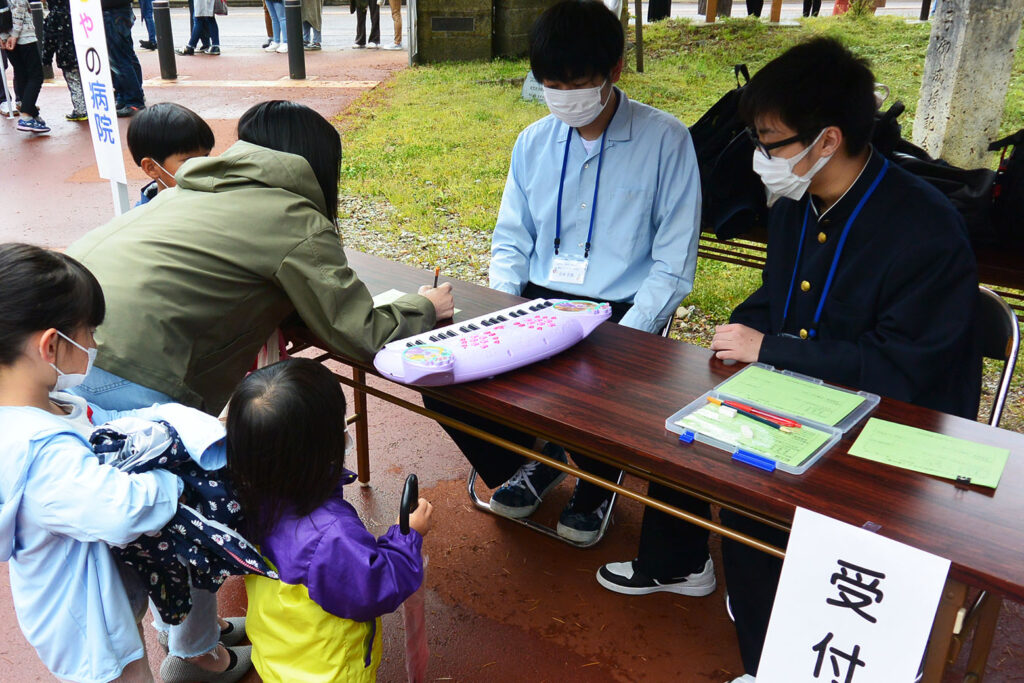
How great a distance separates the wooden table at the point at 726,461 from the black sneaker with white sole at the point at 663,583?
31.7 inches

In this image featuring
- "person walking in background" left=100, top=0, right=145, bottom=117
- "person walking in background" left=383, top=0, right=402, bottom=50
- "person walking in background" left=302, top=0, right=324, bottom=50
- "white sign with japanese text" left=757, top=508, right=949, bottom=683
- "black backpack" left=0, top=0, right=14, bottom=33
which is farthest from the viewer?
"person walking in background" left=383, top=0, right=402, bottom=50

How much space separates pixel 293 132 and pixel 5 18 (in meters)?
7.70

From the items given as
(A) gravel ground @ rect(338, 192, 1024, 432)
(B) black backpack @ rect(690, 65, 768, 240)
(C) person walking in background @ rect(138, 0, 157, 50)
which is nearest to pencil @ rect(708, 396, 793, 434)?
(B) black backpack @ rect(690, 65, 768, 240)

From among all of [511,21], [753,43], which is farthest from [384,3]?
[753,43]

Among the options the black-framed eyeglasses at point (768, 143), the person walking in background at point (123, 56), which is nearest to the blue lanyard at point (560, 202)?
the black-framed eyeglasses at point (768, 143)

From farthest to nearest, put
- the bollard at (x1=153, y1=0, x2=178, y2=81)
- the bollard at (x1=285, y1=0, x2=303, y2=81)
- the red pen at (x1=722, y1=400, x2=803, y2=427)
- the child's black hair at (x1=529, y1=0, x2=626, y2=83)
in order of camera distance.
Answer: the bollard at (x1=153, y1=0, x2=178, y2=81)
the bollard at (x1=285, y1=0, x2=303, y2=81)
the child's black hair at (x1=529, y1=0, x2=626, y2=83)
the red pen at (x1=722, y1=400, x2=803, y2=427)

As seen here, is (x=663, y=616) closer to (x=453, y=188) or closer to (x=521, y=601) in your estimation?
(x=521, y=601)

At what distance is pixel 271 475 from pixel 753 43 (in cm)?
1006

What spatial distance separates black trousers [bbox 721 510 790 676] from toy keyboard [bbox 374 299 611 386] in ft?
2.16

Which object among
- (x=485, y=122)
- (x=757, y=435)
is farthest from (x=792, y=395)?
(x=485, y=122)

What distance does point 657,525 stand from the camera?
2428 millimetres

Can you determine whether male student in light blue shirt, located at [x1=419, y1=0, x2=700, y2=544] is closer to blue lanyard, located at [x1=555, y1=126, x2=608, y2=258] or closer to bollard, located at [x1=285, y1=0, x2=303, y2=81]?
blue lanyard, located at [x1=555, y1=126, x2=608, y2=258]

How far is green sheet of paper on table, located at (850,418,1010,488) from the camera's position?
60.7 inches

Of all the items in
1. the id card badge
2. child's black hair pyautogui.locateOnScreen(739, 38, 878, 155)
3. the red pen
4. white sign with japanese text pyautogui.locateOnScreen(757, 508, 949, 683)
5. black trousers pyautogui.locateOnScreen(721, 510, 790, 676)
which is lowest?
black trousers pyautogui.locateOnScreen(721, 510, 790, 676)
